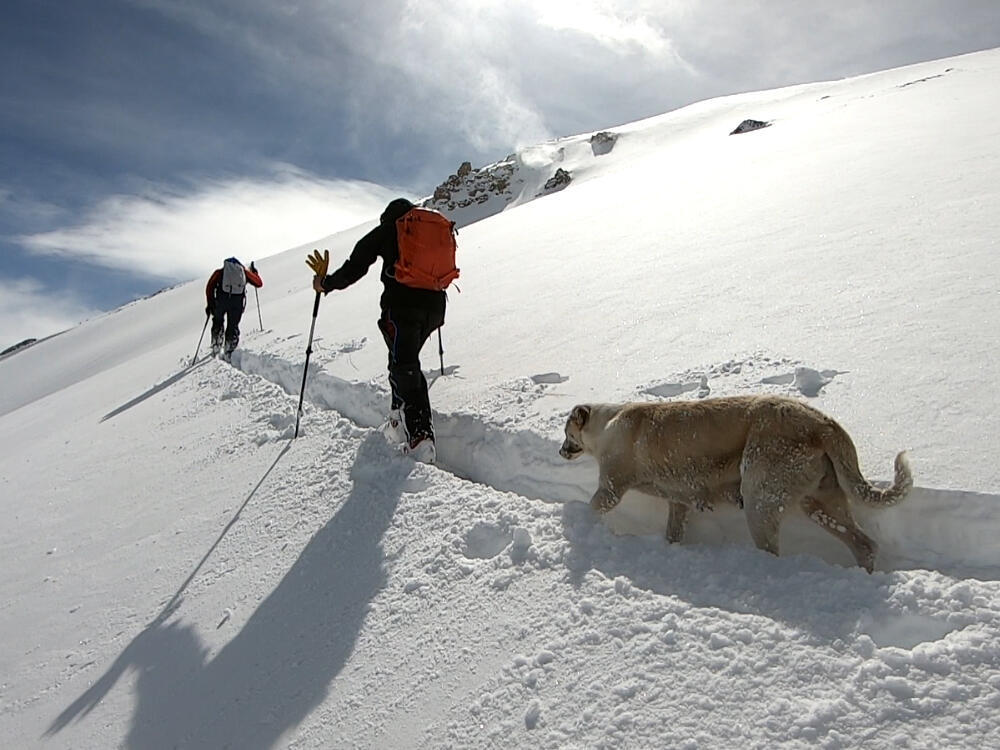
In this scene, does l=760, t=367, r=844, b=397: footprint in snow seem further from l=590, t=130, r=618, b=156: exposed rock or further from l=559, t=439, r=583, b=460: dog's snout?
l=590, t=130, r=618, b=156: exposed rock

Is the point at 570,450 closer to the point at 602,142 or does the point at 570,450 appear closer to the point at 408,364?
the point at 408,364

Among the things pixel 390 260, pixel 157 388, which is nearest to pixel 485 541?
pixel 390 260

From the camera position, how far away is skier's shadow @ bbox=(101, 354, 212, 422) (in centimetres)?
1139

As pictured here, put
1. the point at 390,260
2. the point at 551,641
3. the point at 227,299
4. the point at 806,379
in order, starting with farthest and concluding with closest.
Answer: the point at 227,299, the point at 390,260, the point at 806,379, the point at 551,641

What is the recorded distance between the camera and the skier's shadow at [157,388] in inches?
448

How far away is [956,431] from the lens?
341 centimetres

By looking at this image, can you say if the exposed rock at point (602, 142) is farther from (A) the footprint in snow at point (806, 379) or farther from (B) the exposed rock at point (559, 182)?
(A) the footprint in snow at point (806, 379)

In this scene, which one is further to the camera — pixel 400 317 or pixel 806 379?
pixel 400 317

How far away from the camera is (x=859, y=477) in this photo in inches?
126

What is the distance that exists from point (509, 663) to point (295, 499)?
9.83 ft

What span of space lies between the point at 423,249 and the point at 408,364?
3.43 feet

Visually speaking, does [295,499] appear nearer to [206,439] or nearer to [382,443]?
[382,443]

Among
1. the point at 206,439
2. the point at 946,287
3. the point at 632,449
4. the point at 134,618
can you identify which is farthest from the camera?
the point at 206,439

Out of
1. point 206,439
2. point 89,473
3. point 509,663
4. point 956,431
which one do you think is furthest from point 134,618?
point 956,431
